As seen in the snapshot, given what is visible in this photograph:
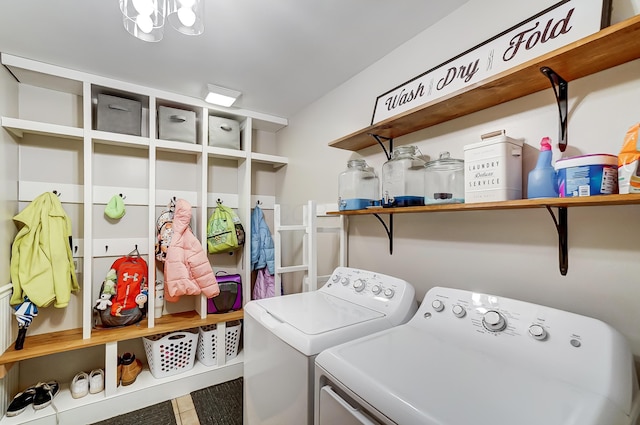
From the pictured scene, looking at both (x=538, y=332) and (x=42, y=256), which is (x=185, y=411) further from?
(x=538, y=332)

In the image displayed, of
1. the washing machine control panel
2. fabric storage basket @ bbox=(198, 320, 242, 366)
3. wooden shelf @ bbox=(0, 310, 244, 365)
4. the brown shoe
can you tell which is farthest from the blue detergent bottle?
the brown shoe

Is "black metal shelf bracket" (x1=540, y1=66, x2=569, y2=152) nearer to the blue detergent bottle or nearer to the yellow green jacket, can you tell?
the blue detergent bottle

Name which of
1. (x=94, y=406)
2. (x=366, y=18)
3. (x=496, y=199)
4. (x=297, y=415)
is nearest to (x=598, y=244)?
(x=496, y=199)

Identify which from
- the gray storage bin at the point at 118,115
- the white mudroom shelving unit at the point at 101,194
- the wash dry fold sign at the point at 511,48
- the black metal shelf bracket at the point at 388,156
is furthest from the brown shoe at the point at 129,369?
the wash dry fold sign at the point at 511,48

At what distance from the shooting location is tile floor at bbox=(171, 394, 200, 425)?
1.89 m

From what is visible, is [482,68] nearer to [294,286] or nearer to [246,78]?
[246,78]

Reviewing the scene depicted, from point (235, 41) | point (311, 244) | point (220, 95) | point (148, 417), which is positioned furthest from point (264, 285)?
point (235, 41)

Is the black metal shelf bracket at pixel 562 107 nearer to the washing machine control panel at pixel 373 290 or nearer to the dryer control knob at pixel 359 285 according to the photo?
the washing machine control panel at pixel 373 290

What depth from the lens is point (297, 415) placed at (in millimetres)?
1071

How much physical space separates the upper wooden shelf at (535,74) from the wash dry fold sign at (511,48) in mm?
101

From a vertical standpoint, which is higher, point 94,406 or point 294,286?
point 294,286

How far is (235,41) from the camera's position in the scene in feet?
5.55

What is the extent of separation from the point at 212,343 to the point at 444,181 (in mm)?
2160

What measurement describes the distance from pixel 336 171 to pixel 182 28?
4.42 ft
